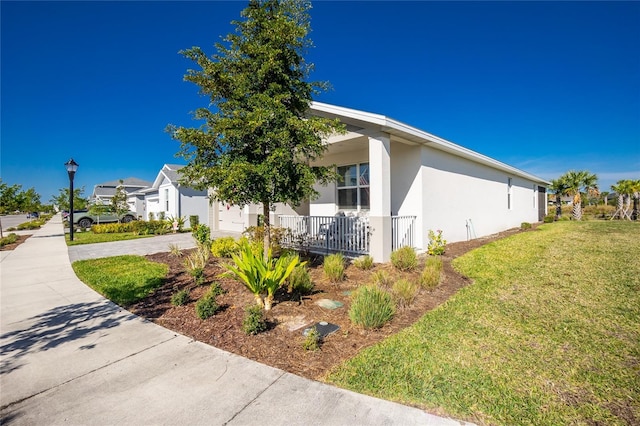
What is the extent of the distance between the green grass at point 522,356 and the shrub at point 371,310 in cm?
34

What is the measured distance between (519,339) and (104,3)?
1269 cm

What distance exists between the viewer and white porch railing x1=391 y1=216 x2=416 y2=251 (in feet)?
26.8

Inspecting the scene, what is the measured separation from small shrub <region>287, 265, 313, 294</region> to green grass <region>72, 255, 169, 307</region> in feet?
9.93

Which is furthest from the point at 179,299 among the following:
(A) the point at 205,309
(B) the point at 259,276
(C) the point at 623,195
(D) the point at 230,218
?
(C) the point at 623,195

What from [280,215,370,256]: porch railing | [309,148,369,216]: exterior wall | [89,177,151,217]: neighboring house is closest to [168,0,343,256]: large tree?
[280,215,370,256]: porch railing

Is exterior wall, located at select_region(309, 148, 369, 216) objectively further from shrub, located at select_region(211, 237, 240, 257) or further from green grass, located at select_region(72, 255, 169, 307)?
green grass, located at select_region(72, 255, 169, 307)

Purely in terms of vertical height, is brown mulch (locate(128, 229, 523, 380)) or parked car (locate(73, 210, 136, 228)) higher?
parked car (locate(73, 210, 136, 228))

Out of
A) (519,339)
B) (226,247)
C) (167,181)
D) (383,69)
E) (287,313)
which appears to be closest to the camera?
→ (519,339)

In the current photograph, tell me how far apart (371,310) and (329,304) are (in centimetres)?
111

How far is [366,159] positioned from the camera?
33.4 ft

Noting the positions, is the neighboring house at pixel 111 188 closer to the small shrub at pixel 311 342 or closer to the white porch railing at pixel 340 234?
the white porch railing at pixel 340 234

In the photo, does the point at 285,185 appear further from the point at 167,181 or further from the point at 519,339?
the point at 167,181

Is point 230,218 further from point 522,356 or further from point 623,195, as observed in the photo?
point 623,195

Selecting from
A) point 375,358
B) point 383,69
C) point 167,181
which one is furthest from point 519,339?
point 167,181
